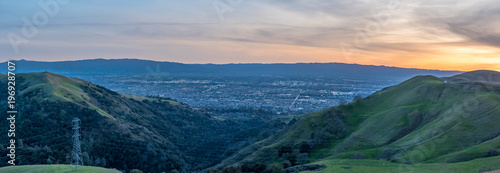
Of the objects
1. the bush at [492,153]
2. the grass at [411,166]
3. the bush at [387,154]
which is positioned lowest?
the bush at [387,154]

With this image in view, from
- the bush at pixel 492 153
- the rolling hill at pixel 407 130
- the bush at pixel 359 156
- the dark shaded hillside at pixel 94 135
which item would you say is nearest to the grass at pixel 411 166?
the rolling hill at pixel 407 130

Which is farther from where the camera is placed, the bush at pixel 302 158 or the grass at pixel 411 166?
the bush at pixel 302 158

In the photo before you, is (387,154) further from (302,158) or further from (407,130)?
(302,158)

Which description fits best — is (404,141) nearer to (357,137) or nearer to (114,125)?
(357,137)

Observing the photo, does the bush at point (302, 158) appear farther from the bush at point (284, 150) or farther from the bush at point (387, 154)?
the bush at point (387, 154)

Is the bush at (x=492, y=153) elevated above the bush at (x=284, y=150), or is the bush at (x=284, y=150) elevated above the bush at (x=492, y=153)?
the bush at (x=492, y=153)

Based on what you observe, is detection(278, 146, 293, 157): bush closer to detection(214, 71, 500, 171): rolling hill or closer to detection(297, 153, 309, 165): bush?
detection(214, 71, 500, 171): rolling hill

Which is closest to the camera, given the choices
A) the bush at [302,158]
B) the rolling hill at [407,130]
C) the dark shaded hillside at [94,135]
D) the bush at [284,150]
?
the rolling hill at [407,130]
